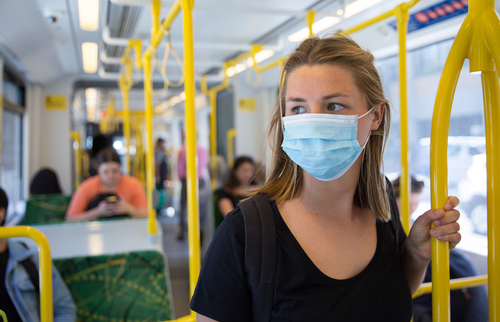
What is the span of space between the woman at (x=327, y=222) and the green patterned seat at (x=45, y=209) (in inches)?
133

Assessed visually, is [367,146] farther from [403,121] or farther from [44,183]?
[44,183]

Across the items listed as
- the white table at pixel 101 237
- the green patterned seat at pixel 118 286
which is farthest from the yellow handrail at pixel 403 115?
the white table at pixel 101 237

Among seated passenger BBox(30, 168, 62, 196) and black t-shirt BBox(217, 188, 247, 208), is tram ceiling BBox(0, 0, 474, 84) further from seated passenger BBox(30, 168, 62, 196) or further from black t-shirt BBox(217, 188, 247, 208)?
seated passenger BBox(30, 168, 62, 196)

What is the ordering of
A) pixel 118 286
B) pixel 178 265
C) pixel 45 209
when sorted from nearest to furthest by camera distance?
pixel 118 286 → pixel 45 209 → pixel 178 265

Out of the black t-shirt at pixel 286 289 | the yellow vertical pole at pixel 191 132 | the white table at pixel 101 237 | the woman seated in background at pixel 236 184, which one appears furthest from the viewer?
the woman seated in background at pixel 236 184

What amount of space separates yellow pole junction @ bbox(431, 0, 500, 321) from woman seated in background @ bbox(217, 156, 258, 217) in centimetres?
270

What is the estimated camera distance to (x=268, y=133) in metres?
1.18

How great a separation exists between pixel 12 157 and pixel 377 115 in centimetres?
633

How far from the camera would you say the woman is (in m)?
0.89

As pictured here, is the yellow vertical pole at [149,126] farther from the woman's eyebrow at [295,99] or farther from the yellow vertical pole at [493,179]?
the yellow vertical pole at [493,179]

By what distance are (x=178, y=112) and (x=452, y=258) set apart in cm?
1287

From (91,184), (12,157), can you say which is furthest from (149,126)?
(12,157)

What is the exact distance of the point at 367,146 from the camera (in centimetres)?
118

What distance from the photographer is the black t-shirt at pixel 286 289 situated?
876 millimetres
